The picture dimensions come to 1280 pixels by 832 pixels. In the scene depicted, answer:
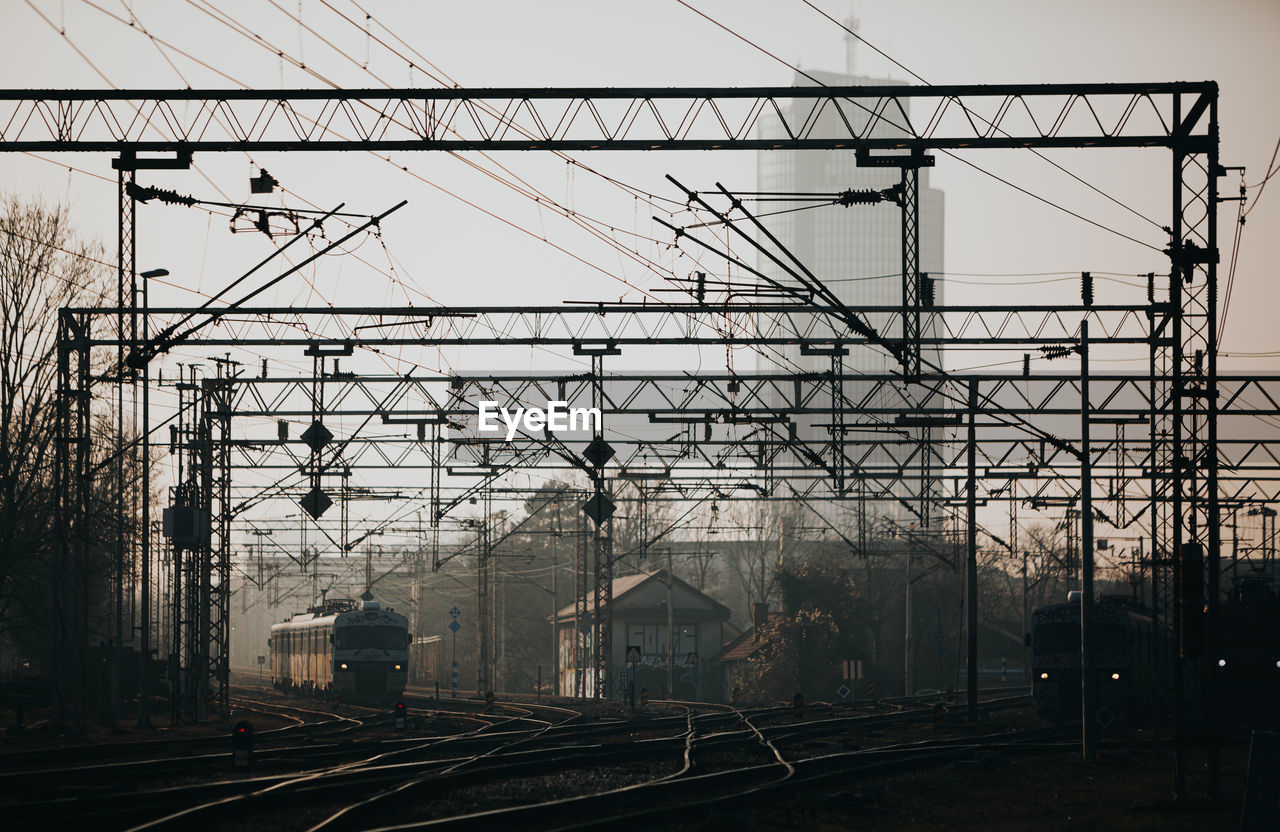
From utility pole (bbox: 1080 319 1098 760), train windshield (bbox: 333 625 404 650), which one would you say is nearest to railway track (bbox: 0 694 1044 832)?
utility pole (bbox: 1080 319 1098 760)

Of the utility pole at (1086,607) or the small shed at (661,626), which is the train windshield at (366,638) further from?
the utility pole at (1086,607)

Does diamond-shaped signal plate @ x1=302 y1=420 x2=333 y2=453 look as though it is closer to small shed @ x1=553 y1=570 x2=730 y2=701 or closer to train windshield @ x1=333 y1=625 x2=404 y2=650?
train windshield @ x1=333 y1=625 x2=404 y2=650

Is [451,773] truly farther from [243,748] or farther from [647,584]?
[647,584]

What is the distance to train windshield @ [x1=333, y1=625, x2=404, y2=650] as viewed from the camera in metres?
48.2

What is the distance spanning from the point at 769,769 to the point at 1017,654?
66807mm

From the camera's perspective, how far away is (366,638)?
48438 mm

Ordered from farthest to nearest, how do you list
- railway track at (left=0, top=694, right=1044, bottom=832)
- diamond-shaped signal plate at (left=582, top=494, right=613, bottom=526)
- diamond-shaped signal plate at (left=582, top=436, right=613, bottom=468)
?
diamond-shaped signal plate at (left=582, top=494, right=613, bottom=526)
diamond-shaped signal plate at (left=582, top=436, right=613, bottom=468)
railway track at (left=0, top=694, right=1044, bottom=832)

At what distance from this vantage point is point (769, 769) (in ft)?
69.8

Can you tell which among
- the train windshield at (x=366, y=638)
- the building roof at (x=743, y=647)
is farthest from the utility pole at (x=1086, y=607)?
the building roof at (x=743, y=647)

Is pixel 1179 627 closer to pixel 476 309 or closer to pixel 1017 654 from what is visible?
pixel 476 309

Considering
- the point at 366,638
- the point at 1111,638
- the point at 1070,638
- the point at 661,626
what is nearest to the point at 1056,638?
the point at 1070,638

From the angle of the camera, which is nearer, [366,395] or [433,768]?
[433,768]

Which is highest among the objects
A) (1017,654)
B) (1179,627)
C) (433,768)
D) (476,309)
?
(476,309)

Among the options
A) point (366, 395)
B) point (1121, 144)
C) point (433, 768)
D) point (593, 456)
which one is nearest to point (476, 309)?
point (593, 456)
